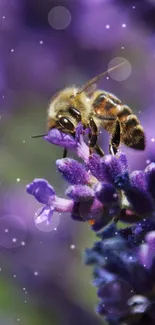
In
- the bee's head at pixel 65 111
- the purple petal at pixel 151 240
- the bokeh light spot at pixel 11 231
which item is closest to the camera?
the purple petal at pixel 151 240

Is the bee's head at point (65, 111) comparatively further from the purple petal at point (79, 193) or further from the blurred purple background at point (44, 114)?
the blurred purple background at point (44, 114)

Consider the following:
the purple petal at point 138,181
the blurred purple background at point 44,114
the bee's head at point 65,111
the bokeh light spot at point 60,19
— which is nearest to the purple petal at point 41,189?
the purple petal at point 138,181

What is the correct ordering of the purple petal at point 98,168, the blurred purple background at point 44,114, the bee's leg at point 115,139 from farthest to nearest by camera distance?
the blurred purple background at point 44,114 < the bee's leg at point 115,139 < the purple petal at point 98,168

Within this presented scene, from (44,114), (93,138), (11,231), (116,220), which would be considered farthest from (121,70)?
(116,220)

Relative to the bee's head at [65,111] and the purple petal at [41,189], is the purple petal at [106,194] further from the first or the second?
the bee's head at [65,111]

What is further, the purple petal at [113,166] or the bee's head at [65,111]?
the bee's head at [65,111]

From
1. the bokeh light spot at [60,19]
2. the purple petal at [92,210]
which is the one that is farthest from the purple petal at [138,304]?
the bokeh light spot at [60,19]

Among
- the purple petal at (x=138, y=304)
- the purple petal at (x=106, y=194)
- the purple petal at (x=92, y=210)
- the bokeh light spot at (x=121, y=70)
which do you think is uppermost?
the bokeh light spot at (x=121, y=70)

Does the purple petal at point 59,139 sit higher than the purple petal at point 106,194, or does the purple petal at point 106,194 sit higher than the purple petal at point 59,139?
the purple petal at point 59,139
